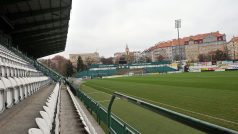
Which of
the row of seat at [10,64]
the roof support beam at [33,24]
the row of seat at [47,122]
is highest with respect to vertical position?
the roof support beam at [33,24]

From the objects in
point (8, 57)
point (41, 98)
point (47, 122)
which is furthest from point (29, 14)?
point (47, 122)

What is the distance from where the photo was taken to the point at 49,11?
77.3 feet

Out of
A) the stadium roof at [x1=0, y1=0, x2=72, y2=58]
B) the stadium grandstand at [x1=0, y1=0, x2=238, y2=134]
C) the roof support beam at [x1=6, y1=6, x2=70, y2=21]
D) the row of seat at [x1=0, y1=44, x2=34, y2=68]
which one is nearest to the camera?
the stadium grandstand at [x1=0, y1=0, x2=238, y2=134]

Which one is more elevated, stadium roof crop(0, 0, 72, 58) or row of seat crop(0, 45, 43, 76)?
stadium roof crop(0, 0, 72, 58)

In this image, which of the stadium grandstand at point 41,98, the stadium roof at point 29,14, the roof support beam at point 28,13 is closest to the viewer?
the stadium grandstand at point 41,98

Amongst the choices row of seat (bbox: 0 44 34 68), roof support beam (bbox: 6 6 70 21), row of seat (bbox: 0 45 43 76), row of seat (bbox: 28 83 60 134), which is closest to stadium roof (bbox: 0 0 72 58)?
roof support beam (bbox: 6 6 70 21)

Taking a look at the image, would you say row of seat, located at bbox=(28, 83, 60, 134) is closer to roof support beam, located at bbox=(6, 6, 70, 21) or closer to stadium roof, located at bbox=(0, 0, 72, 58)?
stadium roof, located at bbox=(0, 0, 72, 58)

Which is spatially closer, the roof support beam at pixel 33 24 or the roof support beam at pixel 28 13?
the roof support beam at pixel 28 13

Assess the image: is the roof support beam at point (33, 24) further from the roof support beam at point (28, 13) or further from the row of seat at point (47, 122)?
the row of seat at point (47, 122)

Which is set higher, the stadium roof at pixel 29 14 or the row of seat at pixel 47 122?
the stadium roof at pixel 29 14

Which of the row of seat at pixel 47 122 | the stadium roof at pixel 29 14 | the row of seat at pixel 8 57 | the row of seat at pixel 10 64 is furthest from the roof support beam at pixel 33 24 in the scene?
the row of seat at pixel 47 122

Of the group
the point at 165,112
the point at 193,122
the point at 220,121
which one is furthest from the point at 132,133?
the point at 220,121

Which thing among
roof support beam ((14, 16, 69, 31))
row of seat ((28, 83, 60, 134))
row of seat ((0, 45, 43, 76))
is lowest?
row of seat ((28, 83, 60, 134))

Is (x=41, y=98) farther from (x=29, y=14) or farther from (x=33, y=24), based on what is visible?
(x=33, y=24)
